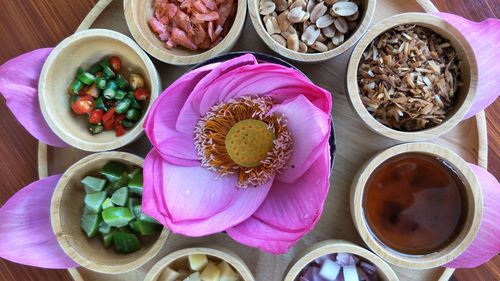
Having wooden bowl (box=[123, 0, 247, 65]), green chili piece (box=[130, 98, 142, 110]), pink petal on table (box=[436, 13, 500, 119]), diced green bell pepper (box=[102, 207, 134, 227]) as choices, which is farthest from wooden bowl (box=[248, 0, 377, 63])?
diced green bell pepper (box=[102, 207, 134, 227])

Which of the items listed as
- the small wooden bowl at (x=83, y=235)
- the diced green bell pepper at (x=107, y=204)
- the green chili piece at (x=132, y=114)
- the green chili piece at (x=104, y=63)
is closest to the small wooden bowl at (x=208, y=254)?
the small wooden bowl at (x=83, y=235)

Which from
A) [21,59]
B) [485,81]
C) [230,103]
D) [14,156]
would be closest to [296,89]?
[230,103]

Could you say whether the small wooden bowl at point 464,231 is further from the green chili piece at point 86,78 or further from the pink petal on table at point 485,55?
the green chili piece at point 86,78

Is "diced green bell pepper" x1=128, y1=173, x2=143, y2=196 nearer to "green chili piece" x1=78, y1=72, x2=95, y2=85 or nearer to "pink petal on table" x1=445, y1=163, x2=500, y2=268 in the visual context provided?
"green chili piece" x1=78, y1=72, x2=95, y2=85

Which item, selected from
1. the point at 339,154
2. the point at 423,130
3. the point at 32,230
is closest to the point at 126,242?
the point at 32,230

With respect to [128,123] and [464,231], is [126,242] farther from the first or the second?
[464,231]

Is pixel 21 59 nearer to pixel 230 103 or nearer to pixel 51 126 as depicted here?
pixel 51 126
